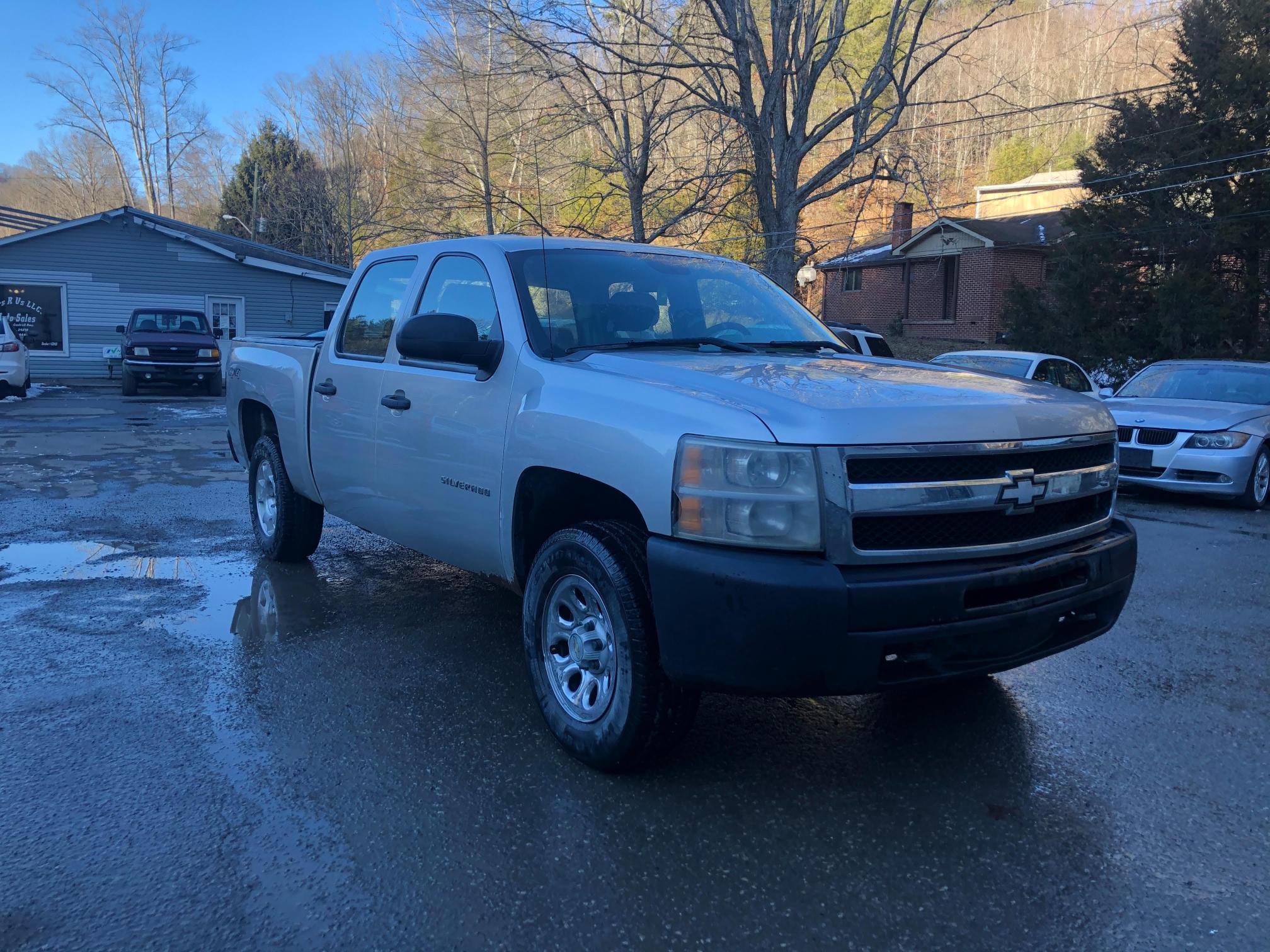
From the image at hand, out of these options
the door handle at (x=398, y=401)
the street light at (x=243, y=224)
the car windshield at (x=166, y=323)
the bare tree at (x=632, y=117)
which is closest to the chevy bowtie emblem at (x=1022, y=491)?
the door handle at (x=398, y=401)

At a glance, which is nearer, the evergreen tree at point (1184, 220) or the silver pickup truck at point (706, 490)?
the silver pickup truck at point (706, 490)

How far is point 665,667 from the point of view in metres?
3.05

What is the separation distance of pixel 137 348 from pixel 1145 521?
20.7m

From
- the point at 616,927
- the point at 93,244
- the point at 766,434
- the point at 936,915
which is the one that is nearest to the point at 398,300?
the point at 766,434

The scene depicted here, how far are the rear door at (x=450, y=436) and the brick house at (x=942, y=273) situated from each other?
2897cm

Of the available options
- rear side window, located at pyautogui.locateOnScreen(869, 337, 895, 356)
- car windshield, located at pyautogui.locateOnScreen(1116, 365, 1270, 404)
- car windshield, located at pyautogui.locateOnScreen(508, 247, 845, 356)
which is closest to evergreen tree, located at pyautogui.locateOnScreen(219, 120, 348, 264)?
rear side window, located at pyautogui.locateOnScreen(869, 337, 895, 356)

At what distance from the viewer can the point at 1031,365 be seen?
1230 cm

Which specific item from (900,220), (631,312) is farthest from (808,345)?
(900,220)

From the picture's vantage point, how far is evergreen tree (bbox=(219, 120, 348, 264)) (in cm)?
5144

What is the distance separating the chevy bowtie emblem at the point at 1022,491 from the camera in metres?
3.14

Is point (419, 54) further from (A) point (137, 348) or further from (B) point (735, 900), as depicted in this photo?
(B) point (735, 900)

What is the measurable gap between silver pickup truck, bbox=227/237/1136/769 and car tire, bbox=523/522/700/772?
10 millimetres

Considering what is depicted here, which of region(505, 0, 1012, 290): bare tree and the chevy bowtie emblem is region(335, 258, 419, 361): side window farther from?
region(505, 0, 1012, 290): bare tree

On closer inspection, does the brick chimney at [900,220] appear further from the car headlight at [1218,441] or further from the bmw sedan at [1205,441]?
the car headlight at [1218,441]
